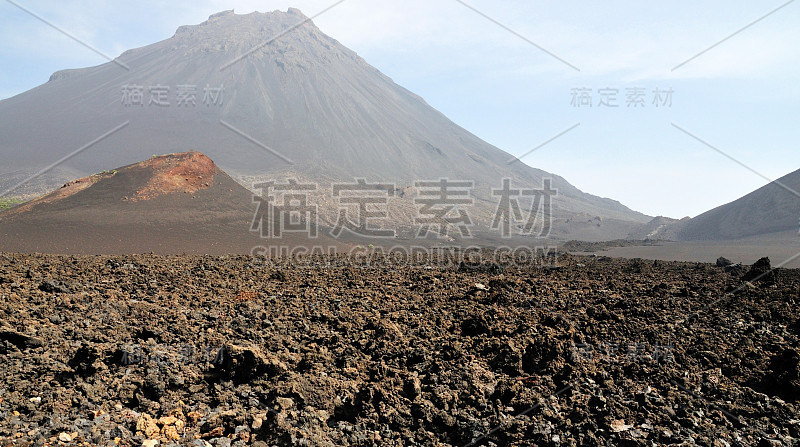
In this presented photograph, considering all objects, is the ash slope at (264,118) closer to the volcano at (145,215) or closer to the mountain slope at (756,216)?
the mountain slope at (756,216)

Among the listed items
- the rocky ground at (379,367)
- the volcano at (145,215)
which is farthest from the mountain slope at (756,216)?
the volcano at (145,215)

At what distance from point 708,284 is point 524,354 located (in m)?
7.61

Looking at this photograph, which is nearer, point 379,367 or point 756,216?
point 379,367

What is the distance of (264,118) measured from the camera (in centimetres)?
8219

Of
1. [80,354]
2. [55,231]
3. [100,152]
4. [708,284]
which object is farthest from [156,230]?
[100,152]

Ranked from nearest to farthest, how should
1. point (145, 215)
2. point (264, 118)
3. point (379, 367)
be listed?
point (379, 367) → point (145, 215) → point (264, 118)

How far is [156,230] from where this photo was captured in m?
17.9

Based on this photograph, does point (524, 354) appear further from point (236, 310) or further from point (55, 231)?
point (55, 231)

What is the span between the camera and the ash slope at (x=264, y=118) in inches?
2712

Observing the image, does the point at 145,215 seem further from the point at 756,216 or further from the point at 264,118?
the point at 264,118

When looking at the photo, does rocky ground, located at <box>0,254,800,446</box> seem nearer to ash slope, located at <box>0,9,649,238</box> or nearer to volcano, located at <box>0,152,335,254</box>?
volcano, located at <box>0,152,335,254</box>

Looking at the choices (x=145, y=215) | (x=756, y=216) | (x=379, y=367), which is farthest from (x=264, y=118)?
(x=379, y=367)

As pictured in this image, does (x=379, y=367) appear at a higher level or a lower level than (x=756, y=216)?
lower

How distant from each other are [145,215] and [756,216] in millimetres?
56786
